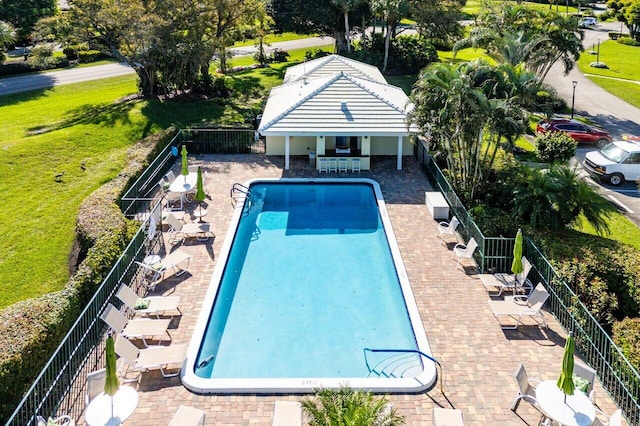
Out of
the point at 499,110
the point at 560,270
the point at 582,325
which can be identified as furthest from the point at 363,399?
the point at 499,110

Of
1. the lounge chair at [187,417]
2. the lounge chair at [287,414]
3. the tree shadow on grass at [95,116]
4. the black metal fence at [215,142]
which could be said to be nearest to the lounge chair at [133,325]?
the lounge chair at [187,417]

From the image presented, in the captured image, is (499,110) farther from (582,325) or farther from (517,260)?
(582,325)

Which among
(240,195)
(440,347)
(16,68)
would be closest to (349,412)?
(440,347)

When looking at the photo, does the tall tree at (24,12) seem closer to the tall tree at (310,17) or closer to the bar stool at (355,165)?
the tall tree at (310,17)

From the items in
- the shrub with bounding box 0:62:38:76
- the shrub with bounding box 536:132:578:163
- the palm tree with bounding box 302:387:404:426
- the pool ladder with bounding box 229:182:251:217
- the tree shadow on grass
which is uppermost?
the shrub with bounding box 0:62:38:76

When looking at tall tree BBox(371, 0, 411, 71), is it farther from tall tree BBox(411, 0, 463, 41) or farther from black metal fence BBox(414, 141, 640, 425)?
black metal fence BBox(414, 141, 640, 425)

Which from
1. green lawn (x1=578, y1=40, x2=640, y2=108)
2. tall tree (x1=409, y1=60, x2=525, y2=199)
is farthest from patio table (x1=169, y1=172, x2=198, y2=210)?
green lawn (x1=578, y1=40, x2=640, y2=108)

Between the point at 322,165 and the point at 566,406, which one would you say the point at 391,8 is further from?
the point at 566,406
